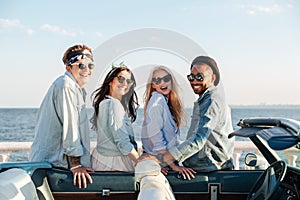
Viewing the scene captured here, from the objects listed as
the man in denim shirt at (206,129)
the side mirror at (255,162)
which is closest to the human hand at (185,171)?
the man in denim shirt at (206,129)

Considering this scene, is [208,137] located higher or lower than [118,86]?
lower

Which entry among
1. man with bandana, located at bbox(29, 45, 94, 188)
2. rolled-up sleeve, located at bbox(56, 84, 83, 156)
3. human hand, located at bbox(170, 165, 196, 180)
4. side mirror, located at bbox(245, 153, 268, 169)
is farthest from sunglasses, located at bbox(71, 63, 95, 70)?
side mirror, located at bbox(245, 153, 268, 169)

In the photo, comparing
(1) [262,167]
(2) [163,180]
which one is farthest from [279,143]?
(1) [262,167]

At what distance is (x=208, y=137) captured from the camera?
2635 millimetres

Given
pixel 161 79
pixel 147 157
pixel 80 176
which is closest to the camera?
pixel 80 176

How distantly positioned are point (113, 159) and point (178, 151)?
45 centimetres

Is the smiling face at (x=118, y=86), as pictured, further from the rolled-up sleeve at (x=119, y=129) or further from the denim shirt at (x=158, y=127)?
the denim shirt at (x=158, y=127)

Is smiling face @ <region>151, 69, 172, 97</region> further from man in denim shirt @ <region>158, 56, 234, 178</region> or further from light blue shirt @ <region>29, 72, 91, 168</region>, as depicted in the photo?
→ light blue shirt @ <region>29, 72, 91, 168</region>

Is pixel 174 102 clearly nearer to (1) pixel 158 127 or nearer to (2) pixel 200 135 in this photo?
(1) pixel 158 127

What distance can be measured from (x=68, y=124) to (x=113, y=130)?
0.96ft

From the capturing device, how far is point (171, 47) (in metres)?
2.90

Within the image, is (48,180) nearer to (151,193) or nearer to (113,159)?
(113,159)

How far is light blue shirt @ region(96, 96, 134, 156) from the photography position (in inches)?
108

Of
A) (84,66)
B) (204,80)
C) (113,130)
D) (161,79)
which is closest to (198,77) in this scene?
(204,80)
